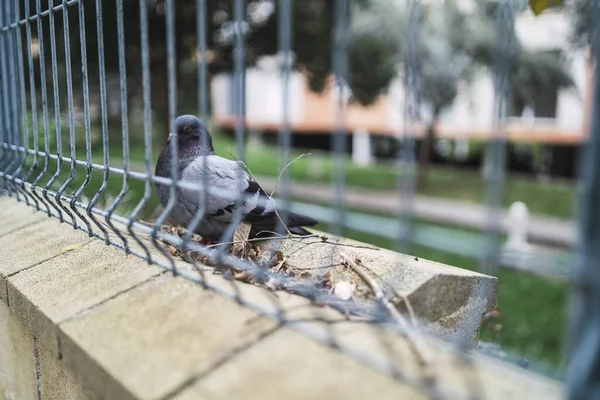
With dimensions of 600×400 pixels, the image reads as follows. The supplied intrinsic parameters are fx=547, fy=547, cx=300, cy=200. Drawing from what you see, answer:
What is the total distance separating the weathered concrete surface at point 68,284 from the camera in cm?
154

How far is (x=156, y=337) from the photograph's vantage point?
133 cm

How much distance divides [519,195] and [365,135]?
768 cm

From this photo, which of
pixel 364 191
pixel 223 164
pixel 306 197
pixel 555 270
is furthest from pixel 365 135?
pixel 555 270

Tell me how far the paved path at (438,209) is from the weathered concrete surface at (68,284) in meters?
6.06

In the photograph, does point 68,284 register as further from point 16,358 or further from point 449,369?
point 449,369

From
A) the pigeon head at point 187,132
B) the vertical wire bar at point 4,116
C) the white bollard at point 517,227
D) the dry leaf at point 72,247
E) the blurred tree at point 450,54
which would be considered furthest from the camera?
the blurred tree at point 450,54

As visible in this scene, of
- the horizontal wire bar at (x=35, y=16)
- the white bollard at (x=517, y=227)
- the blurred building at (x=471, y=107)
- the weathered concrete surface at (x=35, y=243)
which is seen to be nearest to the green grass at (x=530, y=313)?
the white bollard at (x=517, y=227)

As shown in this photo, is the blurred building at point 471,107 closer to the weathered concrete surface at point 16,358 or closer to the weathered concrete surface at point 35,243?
the weathered concrete surface at point 35,243

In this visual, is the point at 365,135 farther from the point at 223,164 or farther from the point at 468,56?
the point at 223,164

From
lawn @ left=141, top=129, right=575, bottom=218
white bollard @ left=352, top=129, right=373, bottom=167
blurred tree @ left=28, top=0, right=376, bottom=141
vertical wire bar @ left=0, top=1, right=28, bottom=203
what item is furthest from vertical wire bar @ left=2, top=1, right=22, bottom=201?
white bollard @ left=352, top=129, right=373, bottom=167

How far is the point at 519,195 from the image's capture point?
11688 mm

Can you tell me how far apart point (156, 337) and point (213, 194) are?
705mm

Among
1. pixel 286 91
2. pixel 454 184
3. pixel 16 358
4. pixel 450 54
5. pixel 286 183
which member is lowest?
pixel 454 184

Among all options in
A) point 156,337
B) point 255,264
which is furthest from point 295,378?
point 255,264
